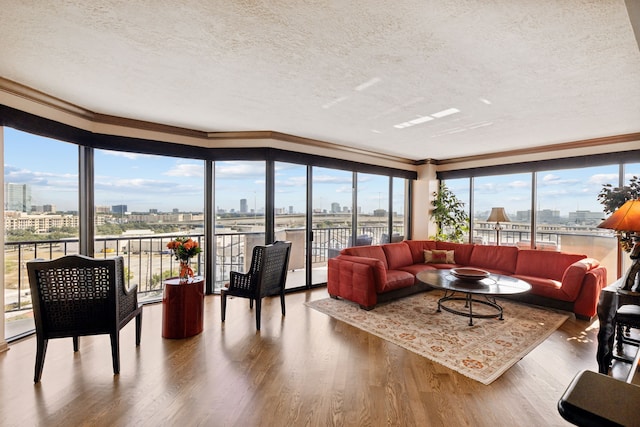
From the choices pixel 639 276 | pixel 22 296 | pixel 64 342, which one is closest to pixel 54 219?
pixel 22 296

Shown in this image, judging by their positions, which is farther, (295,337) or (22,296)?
(22,296)

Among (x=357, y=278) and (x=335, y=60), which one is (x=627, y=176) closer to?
(x=357, y=278)

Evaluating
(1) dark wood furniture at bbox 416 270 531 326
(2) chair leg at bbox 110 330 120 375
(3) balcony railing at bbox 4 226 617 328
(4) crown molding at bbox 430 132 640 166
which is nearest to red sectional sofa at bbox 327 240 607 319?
(1) dark wood furniture at bbox 416 270 531 326

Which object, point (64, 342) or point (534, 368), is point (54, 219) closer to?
point (64, 342)

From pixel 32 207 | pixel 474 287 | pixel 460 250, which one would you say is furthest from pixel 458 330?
pixel 32 207

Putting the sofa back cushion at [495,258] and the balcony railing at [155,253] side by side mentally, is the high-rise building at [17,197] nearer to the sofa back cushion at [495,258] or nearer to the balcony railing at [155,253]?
the balcony railing at [155,253]

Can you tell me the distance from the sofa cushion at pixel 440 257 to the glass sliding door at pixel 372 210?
118cm

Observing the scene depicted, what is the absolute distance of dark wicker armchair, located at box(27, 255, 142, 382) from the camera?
2.29 meters

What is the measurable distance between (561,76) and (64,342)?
525 centimetres

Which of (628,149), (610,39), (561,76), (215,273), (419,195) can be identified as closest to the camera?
(610,39)

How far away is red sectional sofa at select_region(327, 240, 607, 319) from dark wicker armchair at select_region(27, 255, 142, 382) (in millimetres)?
2779

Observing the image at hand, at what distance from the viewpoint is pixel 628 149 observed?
4.46 m

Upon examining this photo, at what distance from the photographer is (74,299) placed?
2369mm

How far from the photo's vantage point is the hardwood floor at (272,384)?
196 centimetres
